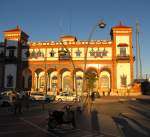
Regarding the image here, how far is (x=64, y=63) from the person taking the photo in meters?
65.4

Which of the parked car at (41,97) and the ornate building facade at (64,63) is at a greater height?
the ornate building facade at (64,63)

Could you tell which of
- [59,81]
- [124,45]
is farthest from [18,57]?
[124,45]

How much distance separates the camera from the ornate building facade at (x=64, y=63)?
62.8 meters

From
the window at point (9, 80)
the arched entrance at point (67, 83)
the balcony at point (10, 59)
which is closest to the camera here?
the arched entrance at point (67, 83)

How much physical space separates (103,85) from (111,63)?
5186 mm

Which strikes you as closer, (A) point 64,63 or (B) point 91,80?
(B) point 91,80

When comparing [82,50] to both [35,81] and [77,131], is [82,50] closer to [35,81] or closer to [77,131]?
[35,81]

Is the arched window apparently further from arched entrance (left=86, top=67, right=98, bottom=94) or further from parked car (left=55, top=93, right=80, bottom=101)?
parked car (left=55, top=93, right=80, bottom=101)

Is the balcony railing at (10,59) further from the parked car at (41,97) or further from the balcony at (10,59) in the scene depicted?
the parked car at (41,97)

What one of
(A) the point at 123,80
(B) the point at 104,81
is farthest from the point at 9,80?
(A) the point at 123,80

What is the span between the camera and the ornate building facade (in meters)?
62.8

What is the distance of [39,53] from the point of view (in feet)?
219

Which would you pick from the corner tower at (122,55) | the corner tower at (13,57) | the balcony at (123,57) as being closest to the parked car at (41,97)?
the corner tower at (13,57)

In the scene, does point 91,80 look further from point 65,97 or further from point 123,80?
point 65,97
